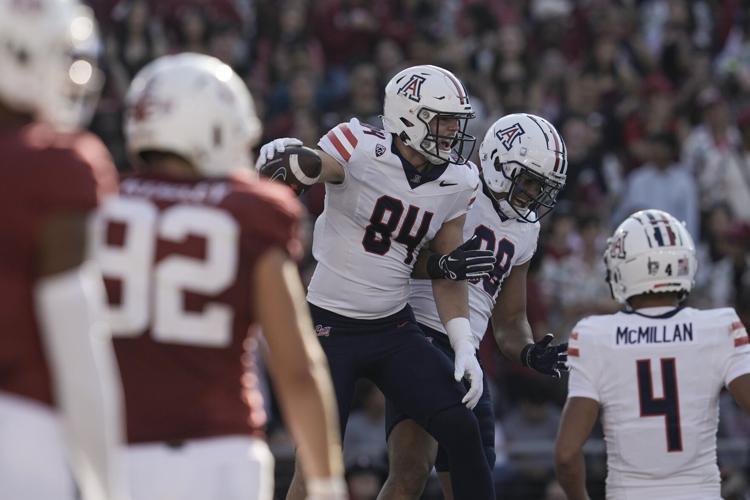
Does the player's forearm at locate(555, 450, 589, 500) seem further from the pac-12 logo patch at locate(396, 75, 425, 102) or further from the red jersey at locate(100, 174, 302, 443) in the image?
the red jersey at locate(100, 174, 302, 443)

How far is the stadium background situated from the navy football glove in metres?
2.94

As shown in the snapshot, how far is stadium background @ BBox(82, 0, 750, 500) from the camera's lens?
1019 centimetres

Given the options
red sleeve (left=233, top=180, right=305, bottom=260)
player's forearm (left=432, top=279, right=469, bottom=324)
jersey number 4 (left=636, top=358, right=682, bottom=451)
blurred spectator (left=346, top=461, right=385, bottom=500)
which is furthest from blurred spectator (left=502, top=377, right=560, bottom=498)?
red sleeve (left=233, top=180, right=305, bottom=260)

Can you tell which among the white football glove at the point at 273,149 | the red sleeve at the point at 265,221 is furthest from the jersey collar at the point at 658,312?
the red sleeve at the point at 265,221

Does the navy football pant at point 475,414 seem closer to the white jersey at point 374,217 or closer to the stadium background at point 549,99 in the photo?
the white jersey at point 374,217

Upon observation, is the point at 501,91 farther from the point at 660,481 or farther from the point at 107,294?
the point at 107,294

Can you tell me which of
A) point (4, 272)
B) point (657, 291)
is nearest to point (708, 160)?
point (657, 291)

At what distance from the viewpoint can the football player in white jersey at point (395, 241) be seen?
21.0 feet

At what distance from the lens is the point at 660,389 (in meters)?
5.42

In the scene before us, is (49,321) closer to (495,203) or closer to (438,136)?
(438,136)

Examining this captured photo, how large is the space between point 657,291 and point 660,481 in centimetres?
75

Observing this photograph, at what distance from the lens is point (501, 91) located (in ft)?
42.9

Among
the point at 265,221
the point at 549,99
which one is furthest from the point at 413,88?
the point at 549,99

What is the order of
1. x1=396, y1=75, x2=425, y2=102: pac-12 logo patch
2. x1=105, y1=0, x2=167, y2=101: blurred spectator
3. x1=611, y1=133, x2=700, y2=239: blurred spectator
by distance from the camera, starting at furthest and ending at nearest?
x1=105, y1=0, x2=167, y2=101: blurred spectator < x1=611, y1=133, x2=700, y2=239: blurred spectator < x1=396, y1=75, x2=425, y2=102: pac-12 logo patch
